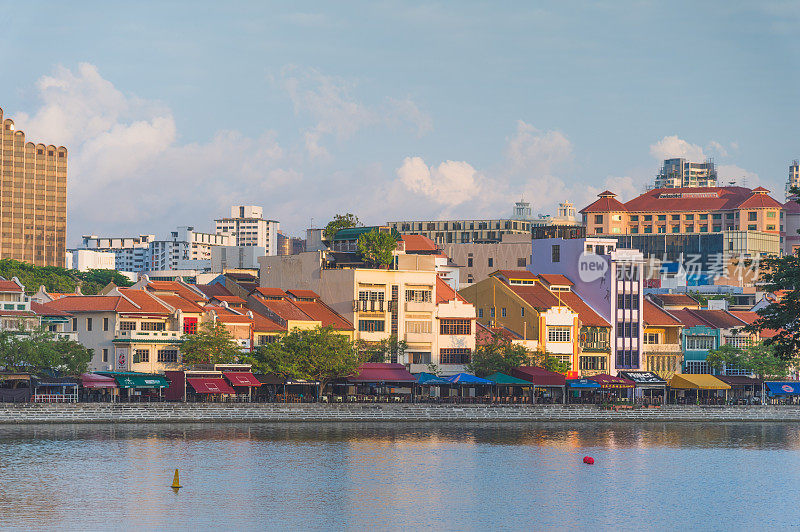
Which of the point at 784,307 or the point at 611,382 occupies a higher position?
the point at 784,307

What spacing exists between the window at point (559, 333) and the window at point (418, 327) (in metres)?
13.5

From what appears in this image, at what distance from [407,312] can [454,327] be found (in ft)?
17.5

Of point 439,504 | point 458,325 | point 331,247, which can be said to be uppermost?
point 331,247

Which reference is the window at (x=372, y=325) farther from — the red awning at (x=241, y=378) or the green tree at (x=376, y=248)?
the red awning at (x=241, y=378)

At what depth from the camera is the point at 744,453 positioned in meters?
103

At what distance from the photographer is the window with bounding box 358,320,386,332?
429 feet

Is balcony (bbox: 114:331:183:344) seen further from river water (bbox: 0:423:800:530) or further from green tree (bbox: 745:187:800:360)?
green tree (bbox: 745:187:800:360)

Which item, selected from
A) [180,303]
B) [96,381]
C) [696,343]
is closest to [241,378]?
[180,303]

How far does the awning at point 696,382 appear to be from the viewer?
451 feet

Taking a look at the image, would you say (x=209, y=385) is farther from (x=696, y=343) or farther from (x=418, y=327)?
(x=696, y=343)

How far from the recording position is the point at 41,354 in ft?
346

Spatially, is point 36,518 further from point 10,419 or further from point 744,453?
point 744,453

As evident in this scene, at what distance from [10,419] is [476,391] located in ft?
152

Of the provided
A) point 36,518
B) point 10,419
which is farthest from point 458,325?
point 36,518
